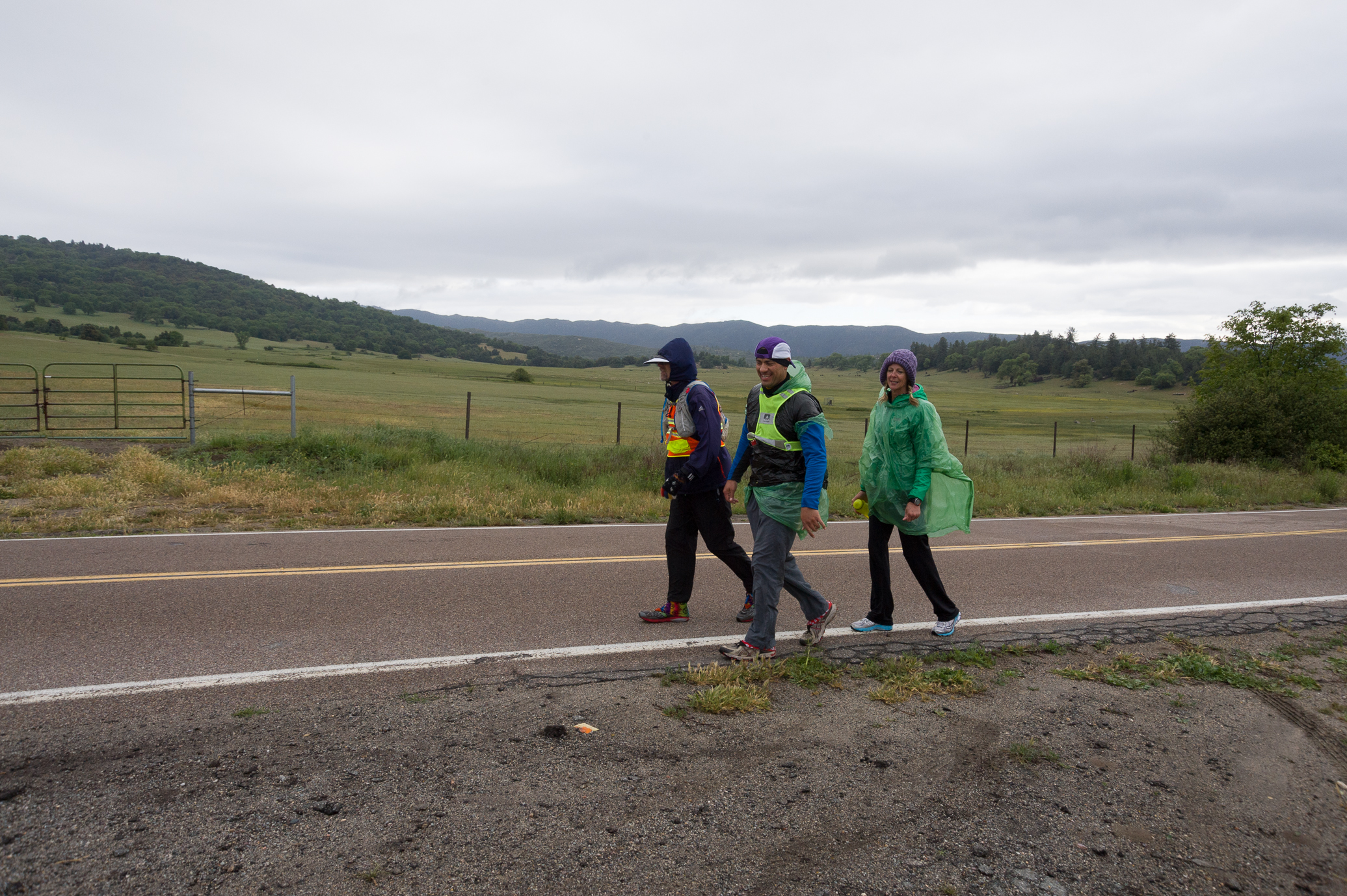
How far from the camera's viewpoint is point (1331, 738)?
4.16 meters

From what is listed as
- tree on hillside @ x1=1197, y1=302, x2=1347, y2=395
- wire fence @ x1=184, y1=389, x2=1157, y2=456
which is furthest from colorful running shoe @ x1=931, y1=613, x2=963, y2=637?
tree on hillside @ x1=1197, y1=302, x2=1347, y2=395

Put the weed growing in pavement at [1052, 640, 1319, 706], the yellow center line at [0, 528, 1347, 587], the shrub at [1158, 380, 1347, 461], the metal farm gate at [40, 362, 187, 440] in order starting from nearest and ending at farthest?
the weed growing in pavement at [1052, 640, 1319, 706] < the yellow center line at [0, 528, 1347, 587] < the metal farm gate at [40, 362, 187, 440] < the shrub at [1158, 380, 1347, 461]

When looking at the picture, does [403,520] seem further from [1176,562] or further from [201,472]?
[1176,562]

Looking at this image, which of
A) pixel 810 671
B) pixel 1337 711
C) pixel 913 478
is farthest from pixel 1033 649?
pixel 810 671

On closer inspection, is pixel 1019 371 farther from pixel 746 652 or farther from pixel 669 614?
pixel 746 652

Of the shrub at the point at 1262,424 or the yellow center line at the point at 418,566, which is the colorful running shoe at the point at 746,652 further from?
the shrub at the point at 1262,424

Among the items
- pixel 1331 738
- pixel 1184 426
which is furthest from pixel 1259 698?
pixel 1184 426

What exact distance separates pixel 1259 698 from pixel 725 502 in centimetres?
343

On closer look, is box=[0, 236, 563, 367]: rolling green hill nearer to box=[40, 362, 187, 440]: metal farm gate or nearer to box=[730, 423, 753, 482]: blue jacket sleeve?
box=[40, 362, 187, 440]: metal farm gate

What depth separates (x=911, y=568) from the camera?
229 inches

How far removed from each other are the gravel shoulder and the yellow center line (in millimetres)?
2840

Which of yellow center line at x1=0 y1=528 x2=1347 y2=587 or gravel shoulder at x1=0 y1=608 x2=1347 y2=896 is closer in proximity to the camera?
gravel shoulder at x1=0 y1=608 x2=1347 y2=896

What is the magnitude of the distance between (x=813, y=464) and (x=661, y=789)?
2239 mm

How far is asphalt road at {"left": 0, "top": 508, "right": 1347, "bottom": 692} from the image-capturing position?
203 inches
